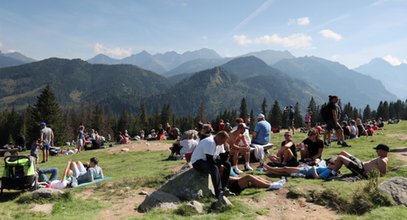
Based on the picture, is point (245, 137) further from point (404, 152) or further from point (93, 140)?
point (93, 140)

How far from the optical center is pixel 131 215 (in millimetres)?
9727

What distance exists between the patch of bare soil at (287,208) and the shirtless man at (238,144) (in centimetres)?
336

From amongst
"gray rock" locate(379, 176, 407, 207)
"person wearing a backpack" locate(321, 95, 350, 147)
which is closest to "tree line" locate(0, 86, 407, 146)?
"person wearing a backpack" locate(321, 95, 350, 147)

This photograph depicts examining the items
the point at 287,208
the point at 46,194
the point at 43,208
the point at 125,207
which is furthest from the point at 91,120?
the point at 287,208

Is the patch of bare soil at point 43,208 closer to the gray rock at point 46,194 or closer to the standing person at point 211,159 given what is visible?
the gray rock at point 46,194

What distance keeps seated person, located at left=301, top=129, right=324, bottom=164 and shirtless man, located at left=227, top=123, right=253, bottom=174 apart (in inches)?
94.5

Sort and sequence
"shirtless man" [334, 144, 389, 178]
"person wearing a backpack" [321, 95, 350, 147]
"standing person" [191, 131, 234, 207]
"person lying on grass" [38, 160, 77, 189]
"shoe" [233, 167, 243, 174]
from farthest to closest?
"person wearing a backpack" [321, 95, 350, 147], "shoe" [233, 167, 243, 174], "person lying on grass" [38, 160, 77, 189], "shirtless man" [334, 144, 389, 178], "standing person" [191, 131, 234, 207]

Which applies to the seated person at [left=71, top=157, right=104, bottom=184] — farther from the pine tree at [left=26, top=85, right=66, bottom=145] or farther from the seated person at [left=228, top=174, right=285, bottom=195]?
the pine tree at [left=26, top=85, right=66, bottom=145]

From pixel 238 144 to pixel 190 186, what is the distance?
421 centimetres

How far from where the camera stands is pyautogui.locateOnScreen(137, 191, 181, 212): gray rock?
10.1 meters

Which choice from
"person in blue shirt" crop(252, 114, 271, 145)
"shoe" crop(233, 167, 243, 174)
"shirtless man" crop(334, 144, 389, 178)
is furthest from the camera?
"person in blue shirt" crop(252, 114, 271, 145)

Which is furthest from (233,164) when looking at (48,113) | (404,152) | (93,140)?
(48,113)

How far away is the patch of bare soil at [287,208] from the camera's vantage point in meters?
9.25

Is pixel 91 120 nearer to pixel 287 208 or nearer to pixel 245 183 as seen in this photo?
pixel 245 183
